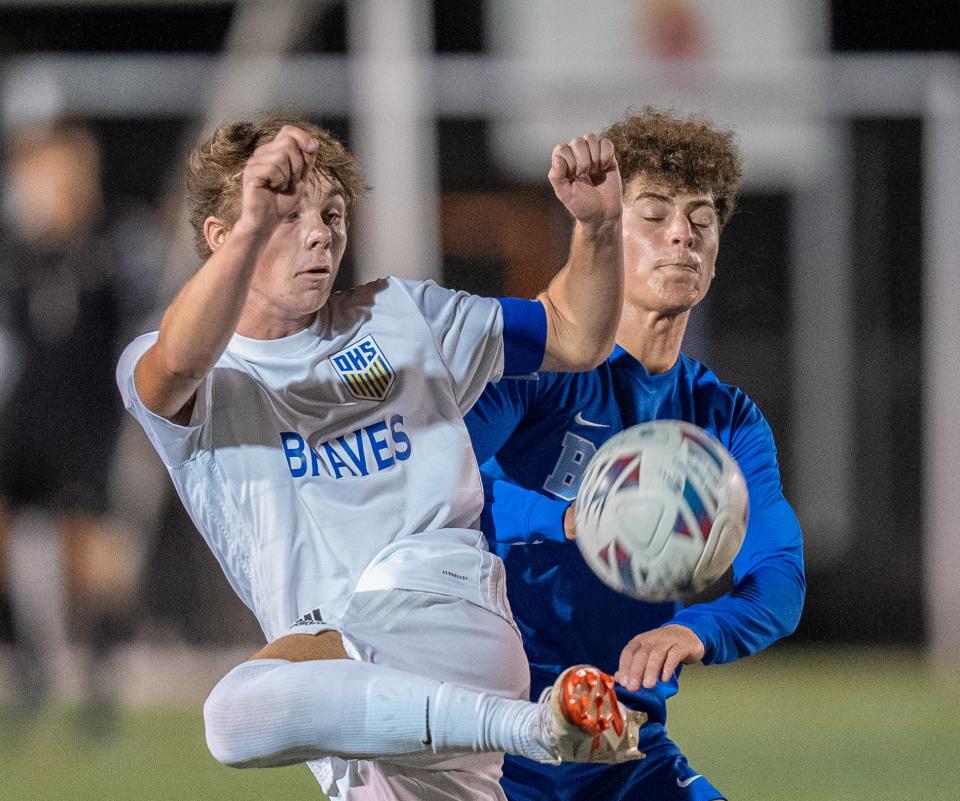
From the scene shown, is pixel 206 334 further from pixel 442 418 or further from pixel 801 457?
pixel 801 457

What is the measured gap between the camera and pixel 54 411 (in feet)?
25.3

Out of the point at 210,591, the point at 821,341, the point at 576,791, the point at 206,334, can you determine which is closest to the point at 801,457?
the point at 821,341

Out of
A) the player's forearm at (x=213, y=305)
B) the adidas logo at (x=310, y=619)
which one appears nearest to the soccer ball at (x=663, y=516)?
the adidas logo at (x=310, y=619)

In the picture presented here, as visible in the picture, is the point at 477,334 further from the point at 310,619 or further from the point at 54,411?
the point at 54,411

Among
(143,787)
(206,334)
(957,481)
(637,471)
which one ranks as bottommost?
(143,787)

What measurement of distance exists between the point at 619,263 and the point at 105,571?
5851 mm

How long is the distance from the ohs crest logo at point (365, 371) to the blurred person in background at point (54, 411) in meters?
4.69

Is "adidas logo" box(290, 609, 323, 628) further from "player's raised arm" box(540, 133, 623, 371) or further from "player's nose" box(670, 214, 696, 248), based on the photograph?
"player's nose" box(670, 214, 696, 248)

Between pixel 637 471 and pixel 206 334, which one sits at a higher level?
pixel 206 334

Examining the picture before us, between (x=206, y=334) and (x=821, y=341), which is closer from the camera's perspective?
(x=206, y=334)

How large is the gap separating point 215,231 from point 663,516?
3.36 feet

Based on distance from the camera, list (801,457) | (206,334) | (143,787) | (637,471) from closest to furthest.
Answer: (206,334) → (637,471) → (143,787) → (801,457)

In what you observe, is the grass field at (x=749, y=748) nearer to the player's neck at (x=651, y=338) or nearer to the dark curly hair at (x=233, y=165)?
the player's neck at (x=651, y=338)

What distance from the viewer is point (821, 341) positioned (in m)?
9.88
